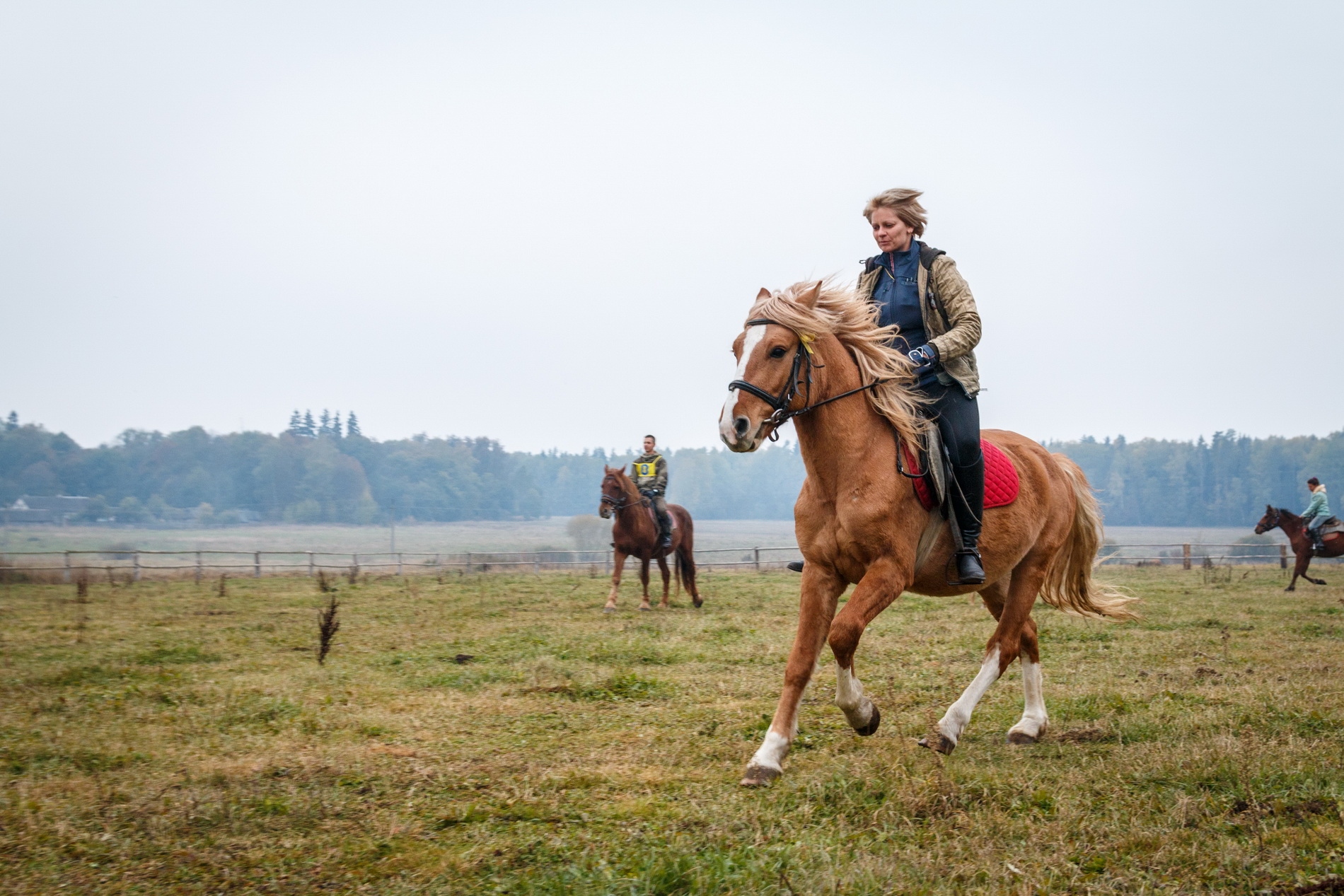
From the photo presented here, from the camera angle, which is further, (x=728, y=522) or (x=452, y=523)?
(x=728, y=522)

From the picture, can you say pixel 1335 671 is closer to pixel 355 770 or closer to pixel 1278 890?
pixel 1278 890

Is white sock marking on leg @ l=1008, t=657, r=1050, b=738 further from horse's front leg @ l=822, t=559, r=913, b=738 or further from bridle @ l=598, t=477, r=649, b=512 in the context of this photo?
bridle @ l=598, t=477, r=649, b=512

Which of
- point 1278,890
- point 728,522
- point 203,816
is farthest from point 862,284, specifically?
point 728,522

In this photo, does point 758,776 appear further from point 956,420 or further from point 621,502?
point 621,502

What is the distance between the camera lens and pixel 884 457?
18.7 feet

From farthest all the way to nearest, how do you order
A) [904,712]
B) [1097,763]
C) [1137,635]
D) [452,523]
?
[452,523]
[1137,635]
[904,712]
[1097,763]

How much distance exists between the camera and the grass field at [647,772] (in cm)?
393

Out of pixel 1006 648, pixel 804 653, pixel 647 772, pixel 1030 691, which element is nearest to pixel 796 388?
pixel 804 653

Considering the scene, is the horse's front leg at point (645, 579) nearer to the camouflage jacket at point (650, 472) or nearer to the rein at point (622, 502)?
the rein at point (622, 502)

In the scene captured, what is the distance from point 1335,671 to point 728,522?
536ft

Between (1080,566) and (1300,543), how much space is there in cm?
1875

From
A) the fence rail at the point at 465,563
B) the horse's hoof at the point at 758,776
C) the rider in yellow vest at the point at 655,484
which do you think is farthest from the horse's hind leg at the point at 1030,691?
the fence rail at the point at 465,563

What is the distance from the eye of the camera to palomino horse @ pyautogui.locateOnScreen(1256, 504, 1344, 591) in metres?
21.8

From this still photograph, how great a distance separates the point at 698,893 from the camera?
3619 millimetres
